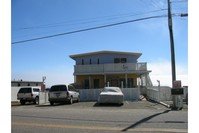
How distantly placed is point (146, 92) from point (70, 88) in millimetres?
10652

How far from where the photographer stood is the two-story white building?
38.2 m

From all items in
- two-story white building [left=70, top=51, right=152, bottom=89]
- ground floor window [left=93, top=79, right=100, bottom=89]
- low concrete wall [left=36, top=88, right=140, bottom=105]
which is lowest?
low concrete wall [left=36, top=88, right=140, bottom=105]

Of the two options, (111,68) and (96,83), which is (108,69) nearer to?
(111,68)

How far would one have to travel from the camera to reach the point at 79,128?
10719mm

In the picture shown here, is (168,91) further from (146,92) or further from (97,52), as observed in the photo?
(97,52)

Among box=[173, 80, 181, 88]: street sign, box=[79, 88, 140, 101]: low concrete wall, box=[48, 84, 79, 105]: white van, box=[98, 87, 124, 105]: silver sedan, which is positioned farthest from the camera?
box=[79, 88, 140, 101]: low concrete wall

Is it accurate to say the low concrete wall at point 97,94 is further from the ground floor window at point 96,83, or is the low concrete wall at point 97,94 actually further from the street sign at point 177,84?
the ground floor window at point 96,83

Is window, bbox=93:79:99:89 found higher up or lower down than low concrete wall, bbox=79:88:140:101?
higher up

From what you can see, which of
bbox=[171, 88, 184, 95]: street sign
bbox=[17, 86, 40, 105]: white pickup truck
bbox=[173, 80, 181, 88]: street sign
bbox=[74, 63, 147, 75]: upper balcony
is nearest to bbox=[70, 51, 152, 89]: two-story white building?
bbox=[74, 63, 147, 75]: upper balcony

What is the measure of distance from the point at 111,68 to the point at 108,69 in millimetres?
419

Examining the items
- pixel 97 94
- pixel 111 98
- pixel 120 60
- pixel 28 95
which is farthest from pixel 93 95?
pixel 120 60

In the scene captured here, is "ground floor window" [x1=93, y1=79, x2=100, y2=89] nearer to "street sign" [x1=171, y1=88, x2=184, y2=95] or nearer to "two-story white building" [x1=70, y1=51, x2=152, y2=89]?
"two-story white building" [x1=70, y1=51, x2=152, y2=89]

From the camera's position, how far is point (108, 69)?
38.7 metres
